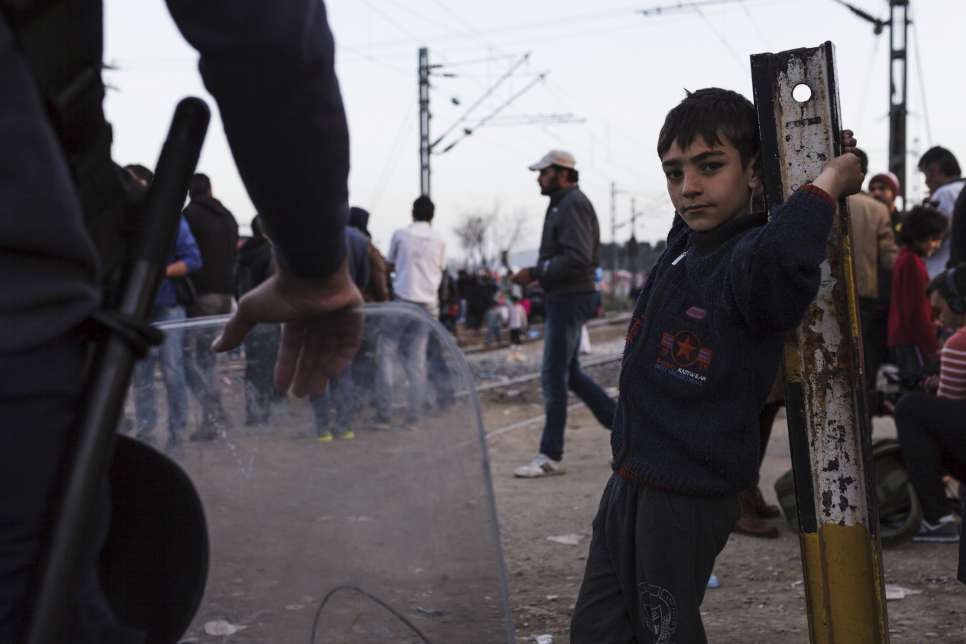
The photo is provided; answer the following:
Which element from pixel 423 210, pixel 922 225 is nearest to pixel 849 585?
pixel 922 225

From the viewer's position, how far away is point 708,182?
2477 mm

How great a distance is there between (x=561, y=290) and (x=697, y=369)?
4680 millimetres

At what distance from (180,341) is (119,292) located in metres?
0.90

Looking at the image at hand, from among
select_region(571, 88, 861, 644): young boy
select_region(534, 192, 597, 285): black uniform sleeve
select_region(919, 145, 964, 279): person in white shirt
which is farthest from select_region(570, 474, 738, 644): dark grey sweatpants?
select_region(919, 145, 964, 279): person in white shirt

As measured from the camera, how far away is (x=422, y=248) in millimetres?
9305

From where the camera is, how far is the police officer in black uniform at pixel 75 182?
3.01 ft

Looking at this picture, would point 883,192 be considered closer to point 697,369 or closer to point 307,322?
point 697,369

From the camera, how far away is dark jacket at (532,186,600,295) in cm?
698

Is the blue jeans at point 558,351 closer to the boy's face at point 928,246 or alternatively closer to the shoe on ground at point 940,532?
the boy's face at point 928,246

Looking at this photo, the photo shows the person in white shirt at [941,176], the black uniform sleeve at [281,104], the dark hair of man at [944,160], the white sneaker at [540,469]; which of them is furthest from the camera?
the dark hair of man at [944,160]

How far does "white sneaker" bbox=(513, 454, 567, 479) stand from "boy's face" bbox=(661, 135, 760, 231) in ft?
Answer: 14.8

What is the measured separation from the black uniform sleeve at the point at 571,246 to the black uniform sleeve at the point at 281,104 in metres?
5.76

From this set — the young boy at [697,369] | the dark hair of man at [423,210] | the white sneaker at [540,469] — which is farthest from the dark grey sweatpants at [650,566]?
the dark hair of man at [423,210]

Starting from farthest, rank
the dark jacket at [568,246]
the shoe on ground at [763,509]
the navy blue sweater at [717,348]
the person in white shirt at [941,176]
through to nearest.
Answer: the person in white shirt at [941,176] → the dark jacket at [568,246] → the shoe on ground at [763,509] → the navy blue sweater at [717,348]
